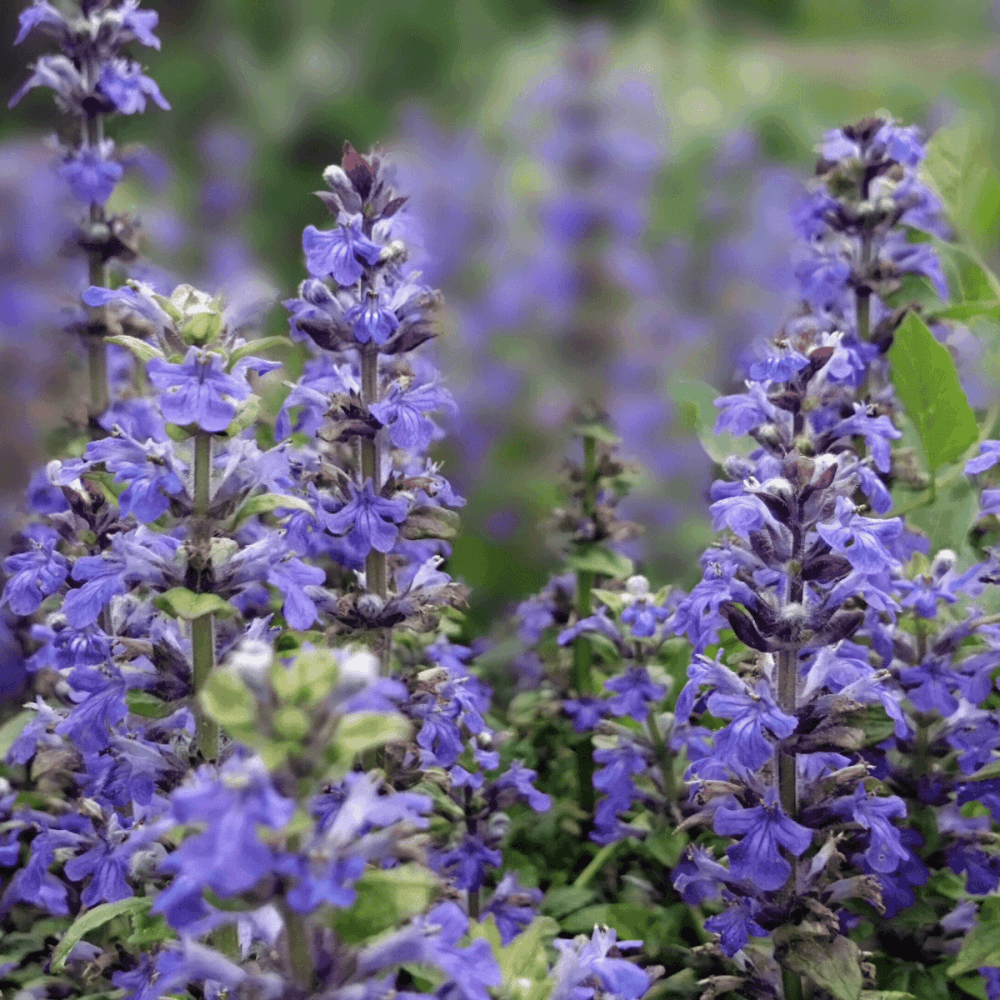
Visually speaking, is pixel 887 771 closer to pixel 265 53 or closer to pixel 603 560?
pixel 603 560

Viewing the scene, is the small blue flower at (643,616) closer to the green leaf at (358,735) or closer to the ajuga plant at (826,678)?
the ajuga plant at (826,678)

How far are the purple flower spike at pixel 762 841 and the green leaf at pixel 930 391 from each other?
2.72 feet

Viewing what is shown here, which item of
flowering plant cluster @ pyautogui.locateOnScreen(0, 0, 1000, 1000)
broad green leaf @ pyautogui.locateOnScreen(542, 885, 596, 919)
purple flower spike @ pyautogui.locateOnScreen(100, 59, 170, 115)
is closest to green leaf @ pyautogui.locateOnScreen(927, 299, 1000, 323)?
flowering plant cluster @ pyautogui.locateOnScreen(0, 0, 1000, 1000)

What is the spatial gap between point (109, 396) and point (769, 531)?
1400 millimetres

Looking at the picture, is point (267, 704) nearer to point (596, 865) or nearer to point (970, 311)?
point (596, 865)

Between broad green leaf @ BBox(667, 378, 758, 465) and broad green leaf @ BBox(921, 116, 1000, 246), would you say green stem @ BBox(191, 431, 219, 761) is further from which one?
broad green leaf @ BBox(921, 116, 1000, 246)

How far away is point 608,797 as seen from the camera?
7.09 ft

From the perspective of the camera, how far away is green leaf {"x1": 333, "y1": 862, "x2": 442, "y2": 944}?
116 cm

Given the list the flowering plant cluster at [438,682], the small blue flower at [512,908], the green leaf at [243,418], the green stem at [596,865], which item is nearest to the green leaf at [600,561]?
the flowering plant cluster at [438,682]

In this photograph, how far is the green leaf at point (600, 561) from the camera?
2.40 meters

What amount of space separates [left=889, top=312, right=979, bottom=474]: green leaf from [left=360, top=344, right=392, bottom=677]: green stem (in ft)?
2.96

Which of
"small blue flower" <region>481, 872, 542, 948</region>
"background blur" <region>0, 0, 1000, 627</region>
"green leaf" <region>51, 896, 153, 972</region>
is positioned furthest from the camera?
"background blur" <region>0, 0, 1000, 627</region>

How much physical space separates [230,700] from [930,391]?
1449mm

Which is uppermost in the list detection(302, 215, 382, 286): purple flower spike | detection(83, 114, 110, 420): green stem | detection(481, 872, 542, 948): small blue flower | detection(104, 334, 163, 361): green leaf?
detection(83, 114, 110, 420): green stem
